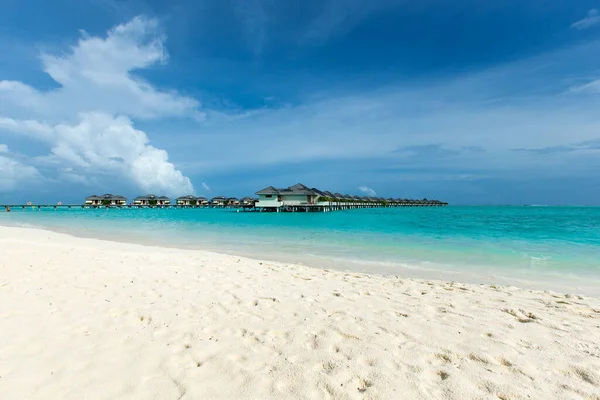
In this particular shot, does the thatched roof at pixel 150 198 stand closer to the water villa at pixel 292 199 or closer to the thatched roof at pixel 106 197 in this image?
the thatched roof at pixel 106 197

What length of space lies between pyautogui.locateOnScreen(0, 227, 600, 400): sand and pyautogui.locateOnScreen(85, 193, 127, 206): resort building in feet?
303

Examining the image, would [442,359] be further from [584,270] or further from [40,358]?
[584,270]

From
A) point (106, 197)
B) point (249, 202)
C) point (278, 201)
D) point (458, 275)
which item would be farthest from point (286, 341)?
point (106, 197)

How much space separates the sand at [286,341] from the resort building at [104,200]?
9224 centimetres

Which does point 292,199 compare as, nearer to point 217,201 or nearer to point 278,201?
point 278,201

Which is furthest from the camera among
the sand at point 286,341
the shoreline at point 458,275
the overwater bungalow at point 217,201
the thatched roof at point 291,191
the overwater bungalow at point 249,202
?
the overwater bungalow at point 217,201

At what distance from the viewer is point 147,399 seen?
2393 millimetres

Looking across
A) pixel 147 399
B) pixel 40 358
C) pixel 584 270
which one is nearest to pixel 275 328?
pixel 147 399

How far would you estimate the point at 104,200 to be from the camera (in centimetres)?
8619

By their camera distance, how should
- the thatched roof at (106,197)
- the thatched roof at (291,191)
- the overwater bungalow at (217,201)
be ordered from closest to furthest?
the thatched roof at (291,191)
the thatched roof at (106,197)
the overwater bungalow at (217,201)

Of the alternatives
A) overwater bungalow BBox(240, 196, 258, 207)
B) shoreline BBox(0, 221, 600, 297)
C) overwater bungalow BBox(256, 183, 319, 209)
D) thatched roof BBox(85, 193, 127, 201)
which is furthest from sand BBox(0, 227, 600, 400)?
thatched roof BBox(85, 193, 127, 201)

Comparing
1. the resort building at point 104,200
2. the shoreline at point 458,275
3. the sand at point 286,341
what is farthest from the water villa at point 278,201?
the sand at point 286,341

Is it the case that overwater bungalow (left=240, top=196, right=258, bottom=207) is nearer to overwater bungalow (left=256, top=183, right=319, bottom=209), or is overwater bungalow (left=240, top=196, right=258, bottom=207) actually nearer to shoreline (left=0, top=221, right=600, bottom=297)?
overwater bungalow (left=256, top=183, right=319, bottom=209)

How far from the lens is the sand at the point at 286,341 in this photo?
252 centimetres
